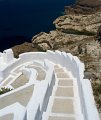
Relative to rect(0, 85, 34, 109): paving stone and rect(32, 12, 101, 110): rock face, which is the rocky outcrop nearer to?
rect(32, 12, 101, 110): rock face

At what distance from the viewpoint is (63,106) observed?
17625 millimetres

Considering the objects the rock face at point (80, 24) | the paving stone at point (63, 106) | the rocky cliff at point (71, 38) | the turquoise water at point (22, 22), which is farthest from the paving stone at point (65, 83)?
the turquoise water at point (22, 22)

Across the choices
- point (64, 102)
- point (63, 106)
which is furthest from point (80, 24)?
point (63, 106)

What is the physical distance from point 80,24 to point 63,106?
2555 centimetres

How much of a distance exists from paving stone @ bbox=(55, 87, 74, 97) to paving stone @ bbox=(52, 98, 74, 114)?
0.89m

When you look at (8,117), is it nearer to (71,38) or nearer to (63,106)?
(63,106)

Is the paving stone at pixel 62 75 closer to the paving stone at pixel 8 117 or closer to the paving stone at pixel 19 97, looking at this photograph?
the paving stone at pixel 19 97

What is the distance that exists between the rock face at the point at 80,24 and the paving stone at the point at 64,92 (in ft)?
60.5

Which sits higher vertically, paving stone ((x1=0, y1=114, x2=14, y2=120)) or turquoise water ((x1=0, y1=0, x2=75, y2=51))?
turquoise water ((x1=0, y1=0, x2=75, y2=51))

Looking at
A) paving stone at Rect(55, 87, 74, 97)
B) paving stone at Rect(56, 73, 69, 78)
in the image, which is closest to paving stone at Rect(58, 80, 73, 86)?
paving stone at Rect(55, 87, 74, 97)

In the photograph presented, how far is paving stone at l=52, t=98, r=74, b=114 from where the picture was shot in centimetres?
1695

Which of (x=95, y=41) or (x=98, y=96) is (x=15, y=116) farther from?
(x=95, y=41)

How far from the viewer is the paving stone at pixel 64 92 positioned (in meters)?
19.5

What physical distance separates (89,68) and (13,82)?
7.51 metres
